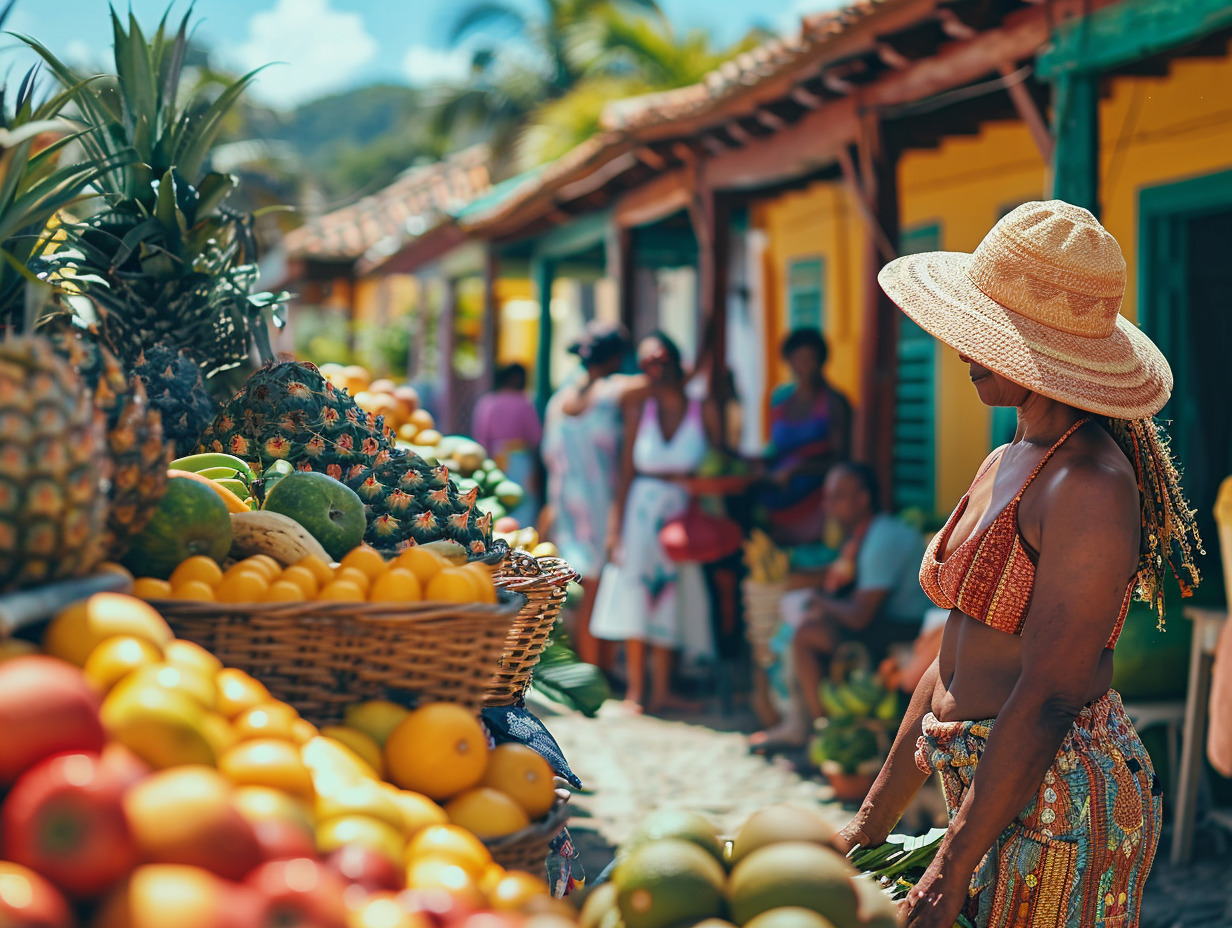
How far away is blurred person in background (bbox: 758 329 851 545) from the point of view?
742 centimetres

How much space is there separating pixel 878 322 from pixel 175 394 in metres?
4.48

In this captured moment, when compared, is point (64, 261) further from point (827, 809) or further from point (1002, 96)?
point (1002, 96)

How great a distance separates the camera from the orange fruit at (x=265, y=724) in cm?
139

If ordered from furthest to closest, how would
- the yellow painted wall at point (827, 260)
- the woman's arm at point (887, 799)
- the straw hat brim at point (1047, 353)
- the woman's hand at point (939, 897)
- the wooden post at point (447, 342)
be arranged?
1. the wooden post at point (447, 342)
2. the yellow painted wall at point (827, 260)
3. the woman's arm at point (887, 799)
4. the straw hat brim at point (1047, 353)
5. the woman's hand at point (939, 897)

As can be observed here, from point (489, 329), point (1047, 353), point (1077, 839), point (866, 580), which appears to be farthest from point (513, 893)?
point (489, 329)

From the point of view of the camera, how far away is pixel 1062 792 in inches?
86.7

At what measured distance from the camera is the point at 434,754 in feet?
5.22

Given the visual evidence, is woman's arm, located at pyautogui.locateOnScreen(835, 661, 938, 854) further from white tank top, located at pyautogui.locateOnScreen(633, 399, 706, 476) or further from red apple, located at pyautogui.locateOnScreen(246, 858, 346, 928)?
white tank top, located at pyautogui.locateOnScreen(633, 399, 706, 476)

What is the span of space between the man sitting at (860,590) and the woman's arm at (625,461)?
164 centimetres

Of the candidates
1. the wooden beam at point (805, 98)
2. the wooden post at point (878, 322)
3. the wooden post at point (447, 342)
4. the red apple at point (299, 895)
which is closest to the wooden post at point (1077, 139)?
the wooden post at point (878, 322)

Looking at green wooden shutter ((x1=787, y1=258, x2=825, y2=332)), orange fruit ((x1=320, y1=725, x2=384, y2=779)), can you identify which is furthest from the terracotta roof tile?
orange fruit ((x1=320, y1=725, x2=384, y2=779))

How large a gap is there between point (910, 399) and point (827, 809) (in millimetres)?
4080

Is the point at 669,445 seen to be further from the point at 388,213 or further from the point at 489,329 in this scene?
the point at 388,213

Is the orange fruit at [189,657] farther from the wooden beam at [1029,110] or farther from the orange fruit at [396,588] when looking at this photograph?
the wooden beam at [1029,110]
